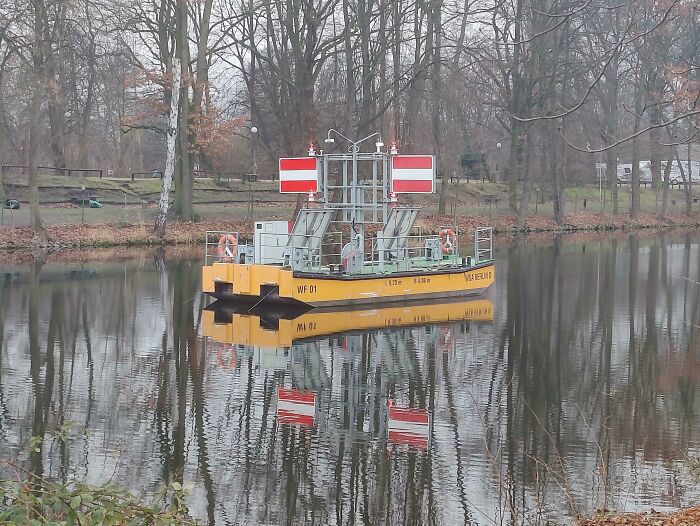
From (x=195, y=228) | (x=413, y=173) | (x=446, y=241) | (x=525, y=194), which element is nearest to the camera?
(x=413, y=173)

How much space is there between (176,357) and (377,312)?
815cm

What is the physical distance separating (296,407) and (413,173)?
43.5ft

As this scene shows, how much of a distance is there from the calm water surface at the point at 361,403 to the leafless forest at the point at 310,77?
11495 mm

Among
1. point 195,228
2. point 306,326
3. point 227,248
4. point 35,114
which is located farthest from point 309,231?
point 195,228

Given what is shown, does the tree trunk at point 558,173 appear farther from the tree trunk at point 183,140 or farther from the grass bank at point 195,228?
the tree trunk at point 183,140

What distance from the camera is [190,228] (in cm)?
4547

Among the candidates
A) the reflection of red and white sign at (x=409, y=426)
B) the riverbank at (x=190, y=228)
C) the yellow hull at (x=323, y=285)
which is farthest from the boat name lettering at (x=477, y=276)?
the reflection of red and white sign at (x=409, y=426)

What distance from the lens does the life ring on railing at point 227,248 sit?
27.8 m

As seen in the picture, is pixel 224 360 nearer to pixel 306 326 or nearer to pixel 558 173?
pixel 306 326

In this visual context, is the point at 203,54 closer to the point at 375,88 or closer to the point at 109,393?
the point at 375,88

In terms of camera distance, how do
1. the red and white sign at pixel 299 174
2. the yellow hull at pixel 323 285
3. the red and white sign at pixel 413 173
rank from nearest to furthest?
1. the yellow hull at pixel 323 285
2. the red and white sign at pixel 413 173
3. the red and white sign at pixel 299 174

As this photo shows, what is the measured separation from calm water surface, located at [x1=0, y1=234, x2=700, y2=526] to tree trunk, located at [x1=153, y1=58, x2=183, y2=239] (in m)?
13.8

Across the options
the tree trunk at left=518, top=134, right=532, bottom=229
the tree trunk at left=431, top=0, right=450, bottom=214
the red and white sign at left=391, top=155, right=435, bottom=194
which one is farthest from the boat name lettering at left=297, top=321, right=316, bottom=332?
the tree trunk at left=518, top=134, right=532, bottom=229

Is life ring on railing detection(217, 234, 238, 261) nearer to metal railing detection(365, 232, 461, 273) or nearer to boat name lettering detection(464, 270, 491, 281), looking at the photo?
metal railing detection(365, 232, 461, 273)
